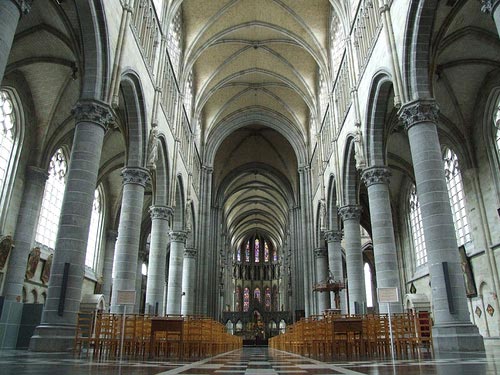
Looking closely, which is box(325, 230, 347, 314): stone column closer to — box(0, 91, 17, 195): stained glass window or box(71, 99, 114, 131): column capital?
box(71, 99, 114, 131): column capital

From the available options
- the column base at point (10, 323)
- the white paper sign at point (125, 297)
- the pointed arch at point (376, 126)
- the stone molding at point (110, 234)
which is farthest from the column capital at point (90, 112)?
the stone molding at point (110, 234)

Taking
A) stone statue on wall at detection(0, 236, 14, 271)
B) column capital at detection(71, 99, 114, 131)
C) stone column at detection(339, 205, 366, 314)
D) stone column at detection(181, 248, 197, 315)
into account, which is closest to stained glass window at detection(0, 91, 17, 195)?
stone statue on wall at detection(0, 236, 14, 271)

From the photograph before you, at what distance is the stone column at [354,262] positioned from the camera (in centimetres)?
1997

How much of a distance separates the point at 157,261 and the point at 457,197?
16.3m

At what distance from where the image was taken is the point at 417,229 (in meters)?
29.4

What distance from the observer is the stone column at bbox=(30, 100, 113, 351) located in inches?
419

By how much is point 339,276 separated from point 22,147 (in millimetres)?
18491

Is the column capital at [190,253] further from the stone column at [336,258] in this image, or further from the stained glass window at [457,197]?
the stained glass window at [457,197]

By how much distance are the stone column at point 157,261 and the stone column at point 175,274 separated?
12.2 ft

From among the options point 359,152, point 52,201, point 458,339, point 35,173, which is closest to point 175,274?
point 52,201

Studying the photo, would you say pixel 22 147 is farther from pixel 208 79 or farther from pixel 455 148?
pixel 455 148

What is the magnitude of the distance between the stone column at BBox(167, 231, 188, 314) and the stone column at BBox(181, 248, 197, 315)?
4025 mm

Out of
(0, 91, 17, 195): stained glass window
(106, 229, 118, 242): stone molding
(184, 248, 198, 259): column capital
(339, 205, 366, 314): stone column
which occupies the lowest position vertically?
(339, 205, 366, 314): stone column

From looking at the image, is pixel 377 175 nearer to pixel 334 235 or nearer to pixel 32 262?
pixel 334 235
